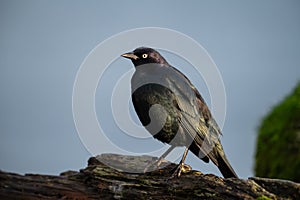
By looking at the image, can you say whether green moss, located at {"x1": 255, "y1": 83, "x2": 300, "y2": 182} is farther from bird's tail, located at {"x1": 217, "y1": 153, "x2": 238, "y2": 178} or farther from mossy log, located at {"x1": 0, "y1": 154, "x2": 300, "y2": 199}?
mossy log, located at {"x1": 0, "y1": 154, "x2": 300, "y2": 199}

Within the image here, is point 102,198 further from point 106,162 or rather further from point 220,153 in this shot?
point 220,153

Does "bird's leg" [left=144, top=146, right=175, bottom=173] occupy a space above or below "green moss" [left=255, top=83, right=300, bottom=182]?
below

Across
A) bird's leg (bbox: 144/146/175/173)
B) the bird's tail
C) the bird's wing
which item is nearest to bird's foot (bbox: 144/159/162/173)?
bird's leg (bbox: 144/146/175/173)

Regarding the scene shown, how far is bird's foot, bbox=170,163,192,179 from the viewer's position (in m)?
6.51

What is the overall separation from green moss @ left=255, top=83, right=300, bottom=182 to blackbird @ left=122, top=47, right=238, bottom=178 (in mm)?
5034

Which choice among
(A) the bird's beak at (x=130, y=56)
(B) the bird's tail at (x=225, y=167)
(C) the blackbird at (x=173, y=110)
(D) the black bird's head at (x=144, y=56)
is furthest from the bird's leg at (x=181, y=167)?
(A) the bird's beak at (x=130, y=56)

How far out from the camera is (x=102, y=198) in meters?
5.92

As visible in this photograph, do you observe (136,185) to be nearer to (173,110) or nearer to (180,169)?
(180,169)

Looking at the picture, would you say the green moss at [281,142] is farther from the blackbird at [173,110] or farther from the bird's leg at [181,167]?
the bird's leg at [181,167]

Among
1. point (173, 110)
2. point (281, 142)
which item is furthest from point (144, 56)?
point (281, 142)

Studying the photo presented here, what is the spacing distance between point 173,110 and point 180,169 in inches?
27.5

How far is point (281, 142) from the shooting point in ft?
40.0

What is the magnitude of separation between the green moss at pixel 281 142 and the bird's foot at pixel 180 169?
5506 millimetres

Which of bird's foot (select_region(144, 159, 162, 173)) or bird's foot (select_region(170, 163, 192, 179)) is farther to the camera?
bird's foot (select_region(144, 159, 162, 173))
